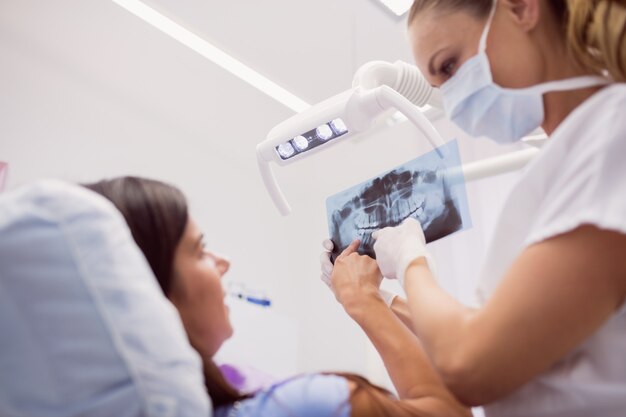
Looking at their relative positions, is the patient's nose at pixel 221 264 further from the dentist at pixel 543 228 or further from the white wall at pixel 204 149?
the white wall at pixel 204 149

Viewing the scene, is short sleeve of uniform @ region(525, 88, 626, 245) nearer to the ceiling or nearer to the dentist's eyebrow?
the dentist's eyebrow

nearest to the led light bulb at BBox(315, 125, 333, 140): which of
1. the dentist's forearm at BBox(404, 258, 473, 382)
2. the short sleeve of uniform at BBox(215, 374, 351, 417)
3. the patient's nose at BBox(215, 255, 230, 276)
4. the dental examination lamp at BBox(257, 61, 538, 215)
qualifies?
the dental examination lamp at BBox(257, 61, 538, 215)

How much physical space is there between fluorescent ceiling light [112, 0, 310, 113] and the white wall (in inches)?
3.4

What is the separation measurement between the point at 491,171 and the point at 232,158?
190 centimetres

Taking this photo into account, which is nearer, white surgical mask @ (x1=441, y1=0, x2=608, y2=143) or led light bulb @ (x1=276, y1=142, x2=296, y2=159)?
white surgical mask @ (x1=441, y1=0, x2=608, y2=143)

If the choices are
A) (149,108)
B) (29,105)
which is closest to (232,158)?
(149,108)

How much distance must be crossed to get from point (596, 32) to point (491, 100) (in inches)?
9.3

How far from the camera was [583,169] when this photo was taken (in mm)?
731

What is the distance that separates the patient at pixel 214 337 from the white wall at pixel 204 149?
1380mm

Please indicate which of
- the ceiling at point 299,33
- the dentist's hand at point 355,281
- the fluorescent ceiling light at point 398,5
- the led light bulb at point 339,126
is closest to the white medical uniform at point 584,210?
the dentist's hand at point 355,281

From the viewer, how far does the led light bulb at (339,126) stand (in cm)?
124

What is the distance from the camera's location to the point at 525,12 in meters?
0.92

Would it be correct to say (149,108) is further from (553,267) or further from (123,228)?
(553,267)

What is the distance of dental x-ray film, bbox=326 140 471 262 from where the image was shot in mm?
1166
